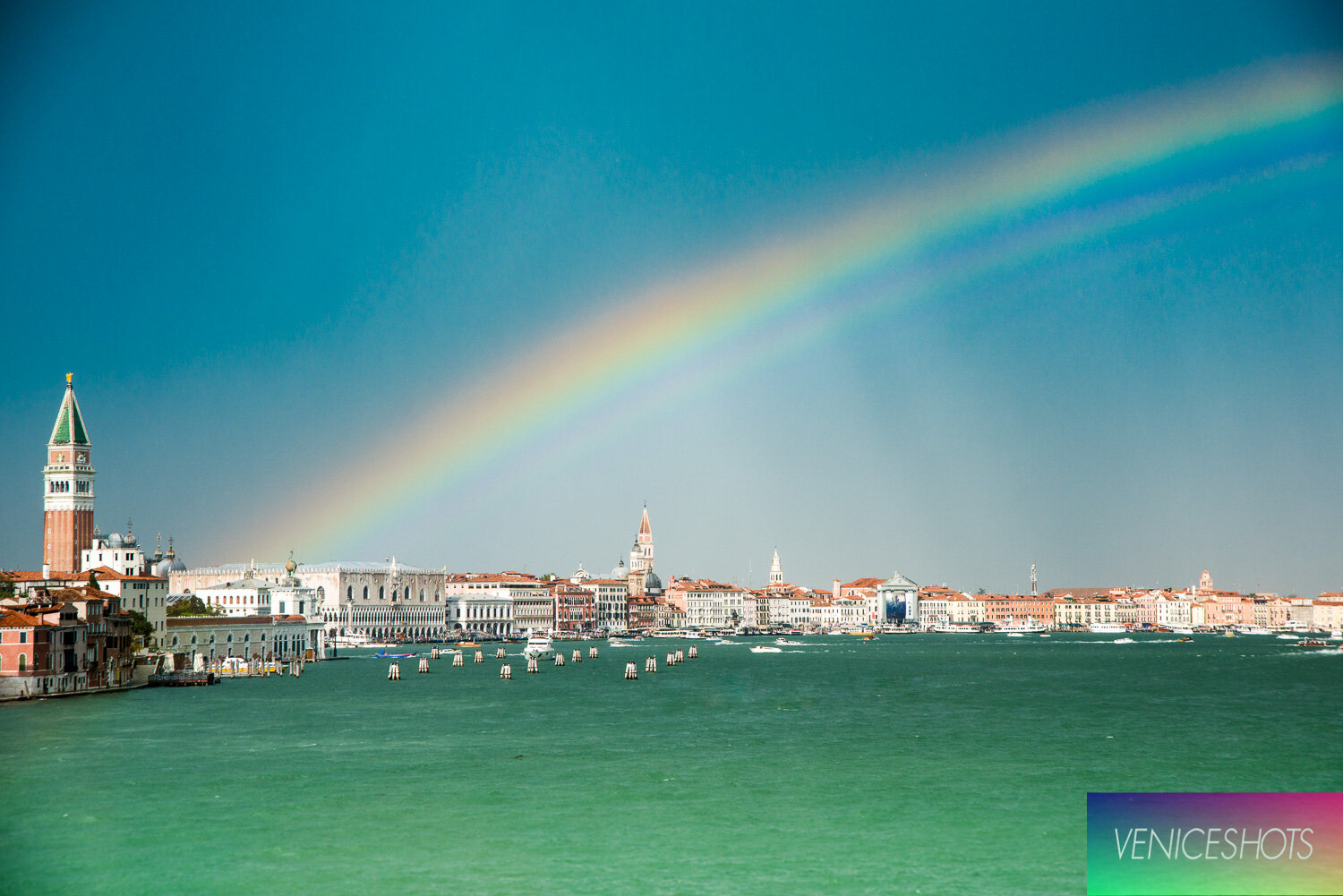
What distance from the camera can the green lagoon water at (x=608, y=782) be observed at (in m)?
20.0

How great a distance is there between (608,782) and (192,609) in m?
68.8

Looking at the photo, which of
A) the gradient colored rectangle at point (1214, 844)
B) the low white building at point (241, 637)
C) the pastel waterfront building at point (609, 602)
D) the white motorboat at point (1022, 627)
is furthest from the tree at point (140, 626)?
the white motorboat at point (1022, 627)

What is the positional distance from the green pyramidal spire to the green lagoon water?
3465 cm

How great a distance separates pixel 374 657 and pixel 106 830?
2846 inches

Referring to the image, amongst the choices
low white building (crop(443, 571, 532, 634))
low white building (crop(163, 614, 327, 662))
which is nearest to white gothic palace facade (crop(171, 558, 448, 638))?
low white building (crop(443, 571, 532, 634))

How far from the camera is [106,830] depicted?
74.0ft

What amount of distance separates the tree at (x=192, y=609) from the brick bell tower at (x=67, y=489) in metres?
6.42

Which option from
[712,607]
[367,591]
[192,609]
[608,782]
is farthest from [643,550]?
[608,782]

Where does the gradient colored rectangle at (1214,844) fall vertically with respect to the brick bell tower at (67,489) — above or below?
below

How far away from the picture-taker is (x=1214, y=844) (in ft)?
69.5

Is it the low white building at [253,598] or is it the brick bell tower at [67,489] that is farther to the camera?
the low white building at [253,598]

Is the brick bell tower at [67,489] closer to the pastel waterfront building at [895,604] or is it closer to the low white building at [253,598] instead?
the low white building at [253,598]

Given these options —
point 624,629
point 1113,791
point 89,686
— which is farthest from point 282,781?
point 624,629

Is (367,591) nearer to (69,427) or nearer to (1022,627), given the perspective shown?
(69,427)
